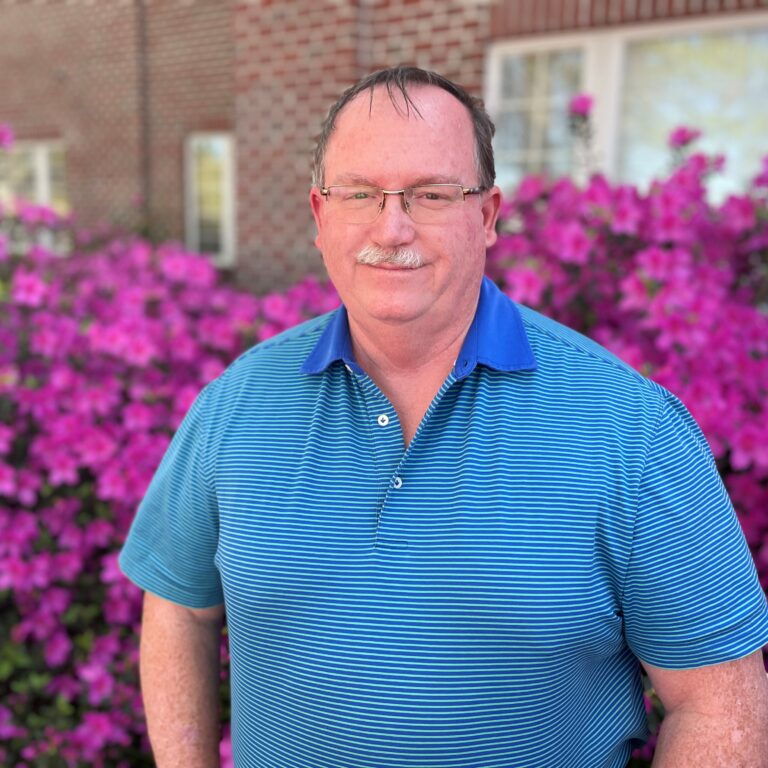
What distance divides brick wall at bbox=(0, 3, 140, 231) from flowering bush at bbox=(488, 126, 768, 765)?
6.69 meters

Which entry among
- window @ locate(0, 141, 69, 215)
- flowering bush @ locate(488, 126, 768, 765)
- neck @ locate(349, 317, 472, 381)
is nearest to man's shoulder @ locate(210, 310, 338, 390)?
neck @ locate(349, 317, 472, 381)

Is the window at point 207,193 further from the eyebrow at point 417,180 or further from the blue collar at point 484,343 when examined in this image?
the eyebrow at point 417,180

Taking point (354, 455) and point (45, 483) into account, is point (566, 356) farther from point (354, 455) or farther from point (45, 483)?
point (45, 483)

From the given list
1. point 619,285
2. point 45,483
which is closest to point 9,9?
point 45,483

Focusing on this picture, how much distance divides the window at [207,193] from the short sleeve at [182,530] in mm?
7013

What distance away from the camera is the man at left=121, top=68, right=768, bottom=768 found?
4.01 ft

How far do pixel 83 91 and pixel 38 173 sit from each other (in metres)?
1.34

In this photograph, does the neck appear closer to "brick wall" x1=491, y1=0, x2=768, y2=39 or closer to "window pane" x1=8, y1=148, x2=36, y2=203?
"brick wall" x1=491, y1=0, x2=768, y2=39

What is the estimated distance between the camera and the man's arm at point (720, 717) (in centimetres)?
123

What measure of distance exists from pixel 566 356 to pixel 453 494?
0.30 meters

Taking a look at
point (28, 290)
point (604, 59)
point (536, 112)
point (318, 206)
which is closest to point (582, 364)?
point (318, 206)

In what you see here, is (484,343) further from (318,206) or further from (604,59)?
(604,59)

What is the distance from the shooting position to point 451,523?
1266 millimetres

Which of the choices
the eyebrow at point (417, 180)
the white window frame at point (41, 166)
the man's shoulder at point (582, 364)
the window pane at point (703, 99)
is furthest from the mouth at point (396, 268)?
the white window frame at point (41, 166)
